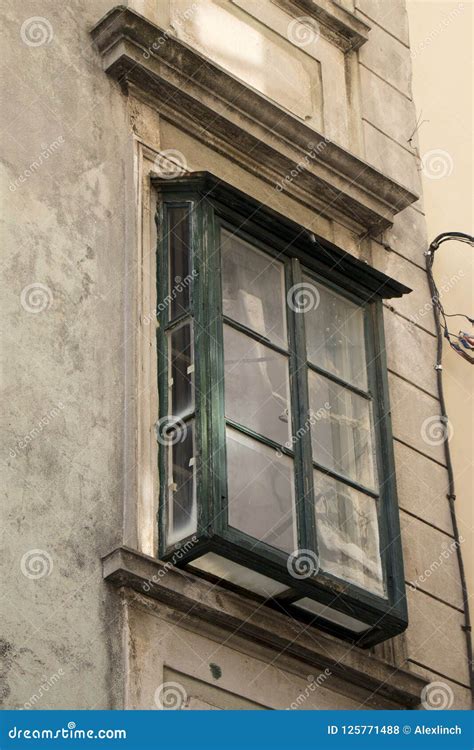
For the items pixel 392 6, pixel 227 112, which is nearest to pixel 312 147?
pixel 227 112

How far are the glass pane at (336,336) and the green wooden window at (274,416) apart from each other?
10 mm

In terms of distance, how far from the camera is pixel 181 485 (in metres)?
9.30

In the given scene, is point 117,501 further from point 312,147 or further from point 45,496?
point 312,147

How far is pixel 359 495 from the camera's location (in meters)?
10.1

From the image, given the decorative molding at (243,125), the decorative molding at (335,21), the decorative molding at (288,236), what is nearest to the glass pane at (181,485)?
the decorative molding at (288,236)

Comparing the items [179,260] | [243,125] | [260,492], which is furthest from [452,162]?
[260,492]

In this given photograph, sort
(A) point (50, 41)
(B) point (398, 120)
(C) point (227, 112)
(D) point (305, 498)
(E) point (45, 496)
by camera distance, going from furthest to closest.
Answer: (B) point (398, 120)
(C) point (227, 112)
(A) point (50, 41)
(D) point (305, 498)
(E) point (45, 496)

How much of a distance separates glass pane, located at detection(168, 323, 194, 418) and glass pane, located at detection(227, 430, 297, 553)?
12.2 inches

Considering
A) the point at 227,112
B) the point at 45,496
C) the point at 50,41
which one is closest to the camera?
the point at 45,496

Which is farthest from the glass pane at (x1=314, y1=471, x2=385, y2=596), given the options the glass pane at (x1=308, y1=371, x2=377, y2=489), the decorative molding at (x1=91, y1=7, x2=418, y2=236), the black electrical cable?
the decorative molding at (x1=91, y1=7, x2=418, y2=236)

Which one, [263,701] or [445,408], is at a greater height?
[445,408]

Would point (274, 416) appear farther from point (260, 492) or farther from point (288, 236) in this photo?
point (288, 236)

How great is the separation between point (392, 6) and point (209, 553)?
19.9 ft

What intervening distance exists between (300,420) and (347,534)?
28.2 inches
